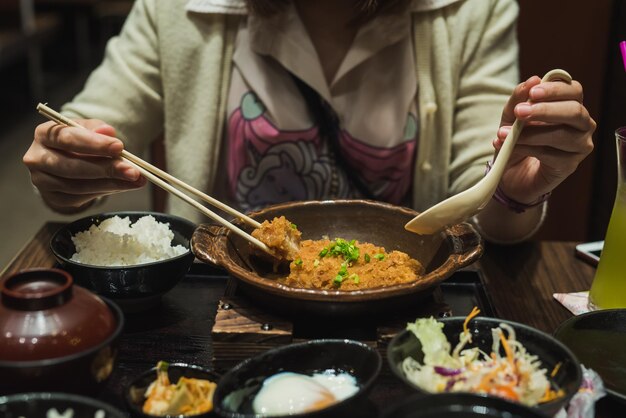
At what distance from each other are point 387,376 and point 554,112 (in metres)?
0.63

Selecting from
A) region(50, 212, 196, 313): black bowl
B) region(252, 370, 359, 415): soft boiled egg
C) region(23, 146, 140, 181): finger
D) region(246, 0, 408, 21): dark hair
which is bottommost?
region(50, 212, 196, 313): black bowl

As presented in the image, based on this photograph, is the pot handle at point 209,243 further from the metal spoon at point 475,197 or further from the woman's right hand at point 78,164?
the metal spoon at point 475,197

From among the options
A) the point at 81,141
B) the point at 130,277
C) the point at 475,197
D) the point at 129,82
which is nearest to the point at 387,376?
the point at 475,197

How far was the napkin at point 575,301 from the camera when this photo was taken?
1622 mm

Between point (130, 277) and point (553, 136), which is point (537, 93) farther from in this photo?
point (130, 277)

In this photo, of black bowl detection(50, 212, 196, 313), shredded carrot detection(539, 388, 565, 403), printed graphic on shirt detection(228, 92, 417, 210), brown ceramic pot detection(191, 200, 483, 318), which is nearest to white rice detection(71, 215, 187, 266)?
black bowl detection(50, 212, 196, 313)

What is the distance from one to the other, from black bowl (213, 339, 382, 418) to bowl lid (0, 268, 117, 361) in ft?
0.72

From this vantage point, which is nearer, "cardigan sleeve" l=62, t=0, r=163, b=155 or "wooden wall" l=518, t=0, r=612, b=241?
"cardigan sleeve" l=62, t=0, r=163, b=155

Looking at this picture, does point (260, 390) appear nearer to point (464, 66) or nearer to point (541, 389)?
point (541, 389)

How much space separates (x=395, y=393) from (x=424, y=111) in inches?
46.4

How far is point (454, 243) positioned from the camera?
1495mm

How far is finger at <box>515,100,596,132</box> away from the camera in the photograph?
1.44 metres

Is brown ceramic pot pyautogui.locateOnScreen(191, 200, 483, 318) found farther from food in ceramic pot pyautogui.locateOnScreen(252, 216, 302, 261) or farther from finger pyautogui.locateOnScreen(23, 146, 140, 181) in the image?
finger pyautogui.locateOnScreen(23, 146, 140, 181)

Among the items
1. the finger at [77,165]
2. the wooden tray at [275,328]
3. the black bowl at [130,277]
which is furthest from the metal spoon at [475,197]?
the finger at [77,165]
